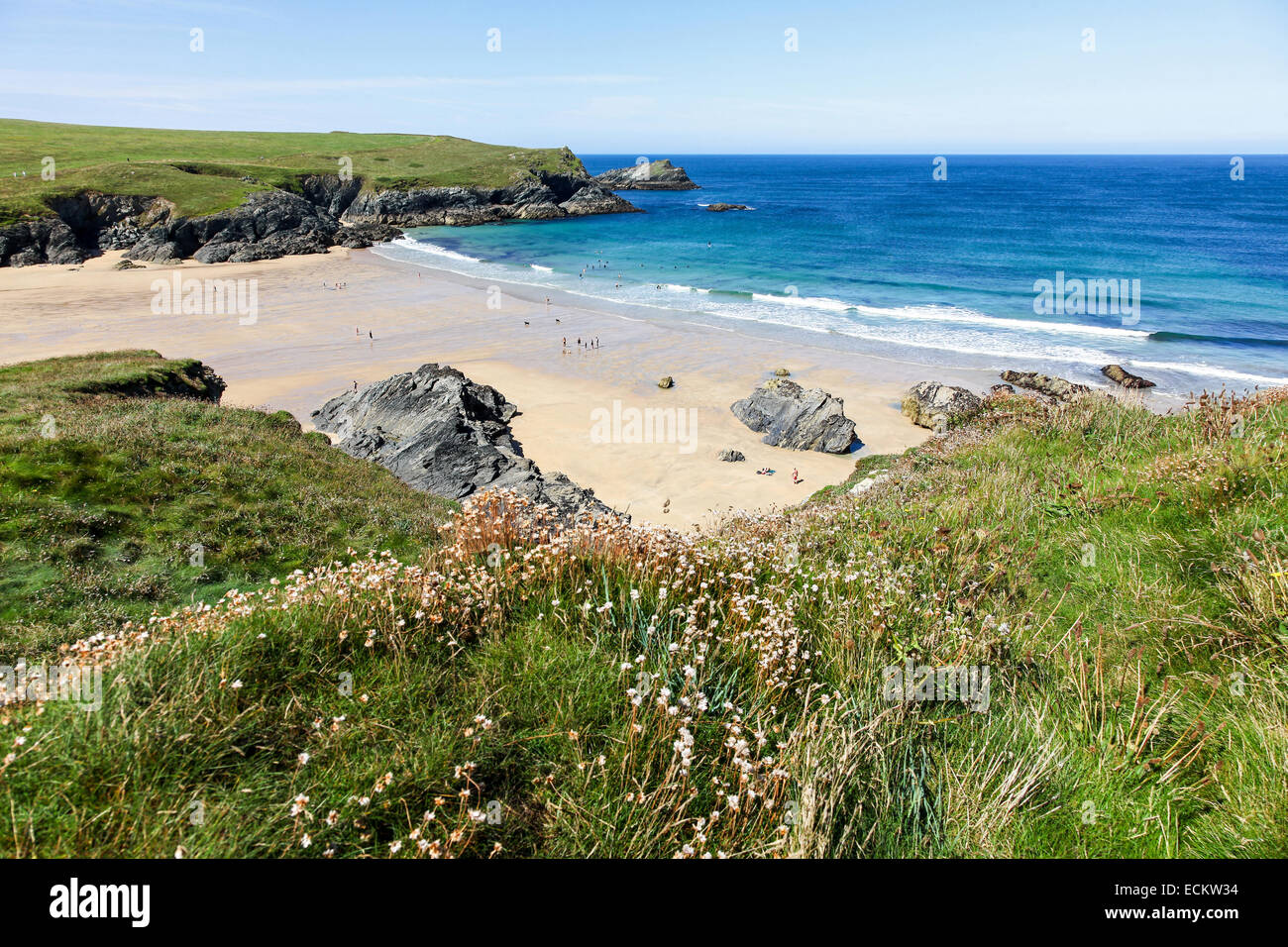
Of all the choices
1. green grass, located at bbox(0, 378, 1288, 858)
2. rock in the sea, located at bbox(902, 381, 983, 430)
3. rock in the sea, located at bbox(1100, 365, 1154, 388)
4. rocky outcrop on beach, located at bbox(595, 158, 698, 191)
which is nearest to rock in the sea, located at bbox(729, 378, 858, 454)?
rock in the sea, located at bbox(902, 381, 983, 430)

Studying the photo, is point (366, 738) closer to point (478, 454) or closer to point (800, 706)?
point (800, 706)

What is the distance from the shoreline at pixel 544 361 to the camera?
23.5m

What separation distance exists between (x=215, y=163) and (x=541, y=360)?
81113 millimetres

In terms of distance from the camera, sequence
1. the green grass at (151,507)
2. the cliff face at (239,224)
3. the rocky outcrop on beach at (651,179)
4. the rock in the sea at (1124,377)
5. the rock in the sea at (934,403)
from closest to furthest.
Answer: the green grass at (151,507), the rock in the sea at (934,403), the rock in the sea at (1124,377), the cliff face at (239,224), the rocky outcrop on beach at (651,179)

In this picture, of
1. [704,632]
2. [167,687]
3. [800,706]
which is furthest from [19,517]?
[800,706]

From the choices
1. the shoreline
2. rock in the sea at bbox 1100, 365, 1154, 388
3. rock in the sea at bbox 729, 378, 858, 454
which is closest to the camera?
the shoreline

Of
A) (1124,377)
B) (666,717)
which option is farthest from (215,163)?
(666,717)

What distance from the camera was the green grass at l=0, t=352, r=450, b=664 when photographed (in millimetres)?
8641

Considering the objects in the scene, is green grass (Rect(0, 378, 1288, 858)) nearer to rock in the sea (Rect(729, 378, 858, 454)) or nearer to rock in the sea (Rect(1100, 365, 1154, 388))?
rock in the sea (Rect(729, 378, 858, 454))

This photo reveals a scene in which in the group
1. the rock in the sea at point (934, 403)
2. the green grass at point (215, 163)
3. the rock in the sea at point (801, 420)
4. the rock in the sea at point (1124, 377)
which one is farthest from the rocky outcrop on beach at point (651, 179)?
the rock in the sea at point (801, 420)

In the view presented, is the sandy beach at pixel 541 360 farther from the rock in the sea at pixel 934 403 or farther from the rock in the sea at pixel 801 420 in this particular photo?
the rock in the sea at pixel 934 403

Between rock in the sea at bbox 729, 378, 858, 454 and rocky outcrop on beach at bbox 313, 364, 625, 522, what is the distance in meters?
9.83

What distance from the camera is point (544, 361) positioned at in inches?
1428

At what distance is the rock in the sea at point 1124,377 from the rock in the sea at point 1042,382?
2263mm
